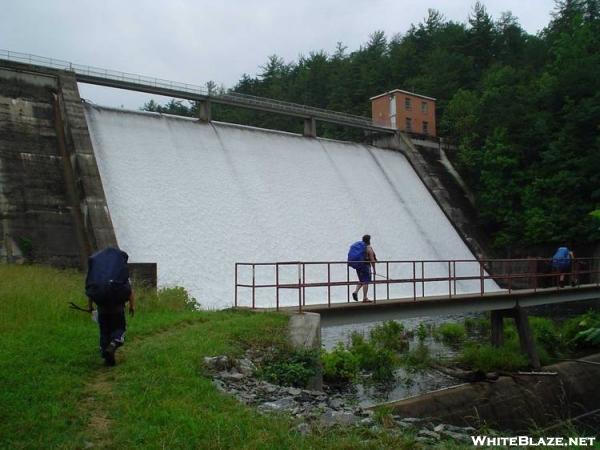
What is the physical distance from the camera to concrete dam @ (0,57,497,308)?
15.3 meters

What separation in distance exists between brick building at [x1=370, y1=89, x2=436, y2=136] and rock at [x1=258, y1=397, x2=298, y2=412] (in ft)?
84.8

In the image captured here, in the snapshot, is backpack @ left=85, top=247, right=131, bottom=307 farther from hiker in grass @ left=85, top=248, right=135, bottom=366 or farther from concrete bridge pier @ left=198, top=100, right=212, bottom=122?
concrete bridge pier @ left=198, top=100, right=212, bottom=122

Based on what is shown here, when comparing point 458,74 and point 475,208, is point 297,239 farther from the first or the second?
point 458,74

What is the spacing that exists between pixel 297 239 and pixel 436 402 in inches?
400

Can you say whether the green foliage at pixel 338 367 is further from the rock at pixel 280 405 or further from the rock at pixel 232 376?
the rock at pixel 280 405

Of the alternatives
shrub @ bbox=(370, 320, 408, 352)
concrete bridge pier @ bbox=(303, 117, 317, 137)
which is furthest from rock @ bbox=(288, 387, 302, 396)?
concrete bridge pier @ bbox=(303, 117, 317, 137)

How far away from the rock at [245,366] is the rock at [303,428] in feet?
6.82

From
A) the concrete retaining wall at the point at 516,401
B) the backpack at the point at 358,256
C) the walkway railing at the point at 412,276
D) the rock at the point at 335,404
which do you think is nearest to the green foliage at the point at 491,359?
the concrete retaining wall at the point at 516,401

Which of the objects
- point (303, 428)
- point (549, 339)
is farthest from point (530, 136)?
point (303, 428)

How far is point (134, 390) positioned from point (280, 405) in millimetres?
1310

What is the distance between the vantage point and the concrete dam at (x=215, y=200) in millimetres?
15328

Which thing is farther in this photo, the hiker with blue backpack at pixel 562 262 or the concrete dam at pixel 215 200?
the hiker with blue backpack at pixel 562 262

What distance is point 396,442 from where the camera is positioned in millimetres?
4324

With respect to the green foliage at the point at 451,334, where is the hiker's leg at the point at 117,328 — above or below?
above
